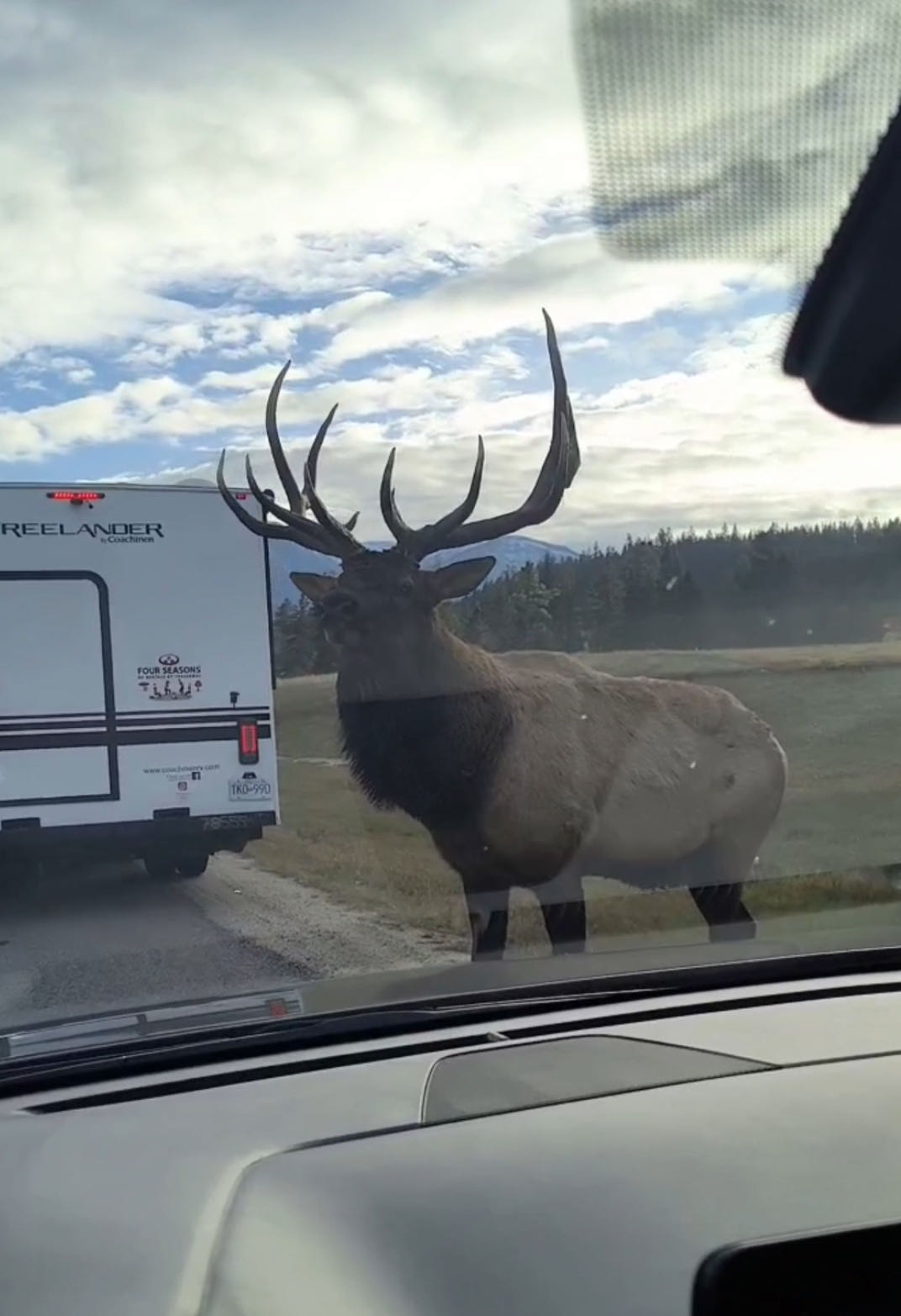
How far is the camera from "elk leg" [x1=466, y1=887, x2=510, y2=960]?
20.0 ft

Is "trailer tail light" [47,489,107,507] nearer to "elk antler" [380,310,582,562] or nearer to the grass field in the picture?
the grass field

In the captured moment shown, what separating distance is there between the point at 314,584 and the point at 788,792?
2.70 meters

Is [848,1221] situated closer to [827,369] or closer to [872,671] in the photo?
[827,369]

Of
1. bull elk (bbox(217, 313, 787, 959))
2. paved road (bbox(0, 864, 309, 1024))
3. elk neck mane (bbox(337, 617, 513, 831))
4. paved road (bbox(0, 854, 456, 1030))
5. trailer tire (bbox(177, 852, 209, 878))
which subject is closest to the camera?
paved road (bbox(0, 864, 309, 1024))

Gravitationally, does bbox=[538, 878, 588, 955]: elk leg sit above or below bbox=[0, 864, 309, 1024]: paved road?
above

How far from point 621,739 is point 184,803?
4.49 meters

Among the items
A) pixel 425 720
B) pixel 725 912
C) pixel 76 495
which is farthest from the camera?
pixel 76 495

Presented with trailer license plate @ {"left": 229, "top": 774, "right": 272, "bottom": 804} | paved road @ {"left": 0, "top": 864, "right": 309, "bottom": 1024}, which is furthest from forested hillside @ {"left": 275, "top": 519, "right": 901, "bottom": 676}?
trailer license plate @ {"left": 229, "top": 774, "right": 272, "bottom": 804}

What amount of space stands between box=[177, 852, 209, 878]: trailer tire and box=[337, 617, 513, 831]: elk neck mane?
137 inches

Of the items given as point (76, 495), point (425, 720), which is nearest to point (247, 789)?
point (76, 495)

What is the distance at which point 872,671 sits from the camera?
8.21 m

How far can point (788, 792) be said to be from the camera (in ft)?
26.0

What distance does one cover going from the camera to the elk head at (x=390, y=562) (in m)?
7.39

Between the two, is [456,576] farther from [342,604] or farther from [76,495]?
[76,495]
